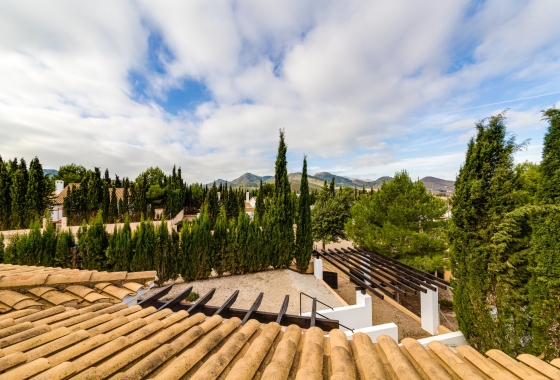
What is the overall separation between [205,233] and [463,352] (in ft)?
34.5

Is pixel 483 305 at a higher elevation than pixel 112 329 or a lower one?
lower

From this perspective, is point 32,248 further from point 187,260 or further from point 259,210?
point 259,210

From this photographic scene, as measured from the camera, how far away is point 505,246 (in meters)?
4.82

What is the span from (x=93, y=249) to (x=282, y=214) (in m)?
8.72

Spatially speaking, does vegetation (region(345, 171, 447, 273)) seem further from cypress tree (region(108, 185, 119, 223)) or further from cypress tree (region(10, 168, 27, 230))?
cypress tree (region(108, 185, 119, 223))

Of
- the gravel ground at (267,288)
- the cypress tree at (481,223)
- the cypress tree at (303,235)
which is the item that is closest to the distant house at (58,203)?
the gravel ground at (267,288)

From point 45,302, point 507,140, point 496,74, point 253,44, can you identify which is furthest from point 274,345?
point 496,74

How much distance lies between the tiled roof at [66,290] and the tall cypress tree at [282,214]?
9.31 m

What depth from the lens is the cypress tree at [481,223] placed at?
16.9 ft

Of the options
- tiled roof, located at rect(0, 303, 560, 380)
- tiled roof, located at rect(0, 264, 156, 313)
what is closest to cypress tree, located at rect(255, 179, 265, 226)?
tiled roof, located at rect(0, 264, 156, 313)

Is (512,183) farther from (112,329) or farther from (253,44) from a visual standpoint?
(253,44)

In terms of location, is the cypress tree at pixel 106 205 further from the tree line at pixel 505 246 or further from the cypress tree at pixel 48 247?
the tree line at pixel 505 246

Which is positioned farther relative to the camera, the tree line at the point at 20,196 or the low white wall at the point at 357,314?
the tree line at the point at 20,196

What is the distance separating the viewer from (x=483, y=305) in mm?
5207
